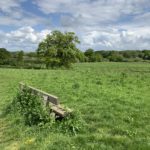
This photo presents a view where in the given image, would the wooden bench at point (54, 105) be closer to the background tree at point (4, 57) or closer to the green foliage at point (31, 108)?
the green foliage at point (31, 108)

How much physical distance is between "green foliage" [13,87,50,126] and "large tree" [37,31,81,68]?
163 ft

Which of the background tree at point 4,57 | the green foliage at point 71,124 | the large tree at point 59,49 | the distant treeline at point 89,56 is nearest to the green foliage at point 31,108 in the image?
the green foliage at point 71,124

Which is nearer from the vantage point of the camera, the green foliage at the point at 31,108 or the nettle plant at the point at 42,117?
the nettle plant at the point at 42,117

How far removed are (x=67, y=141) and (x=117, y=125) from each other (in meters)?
1.68

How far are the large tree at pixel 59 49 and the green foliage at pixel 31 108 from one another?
4980 cm

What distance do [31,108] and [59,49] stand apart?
5357 cm

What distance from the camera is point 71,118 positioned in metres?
7.62

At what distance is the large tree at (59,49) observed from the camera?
6103 centimetres

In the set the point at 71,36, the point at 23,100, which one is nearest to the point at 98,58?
the point at 71,36

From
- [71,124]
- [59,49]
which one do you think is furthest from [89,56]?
[71,124]

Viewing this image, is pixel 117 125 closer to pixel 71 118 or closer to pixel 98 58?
pixel 71 118

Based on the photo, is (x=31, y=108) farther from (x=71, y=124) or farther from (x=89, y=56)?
(x=89, y=56)

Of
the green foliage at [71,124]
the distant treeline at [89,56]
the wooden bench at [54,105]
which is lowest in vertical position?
the distant treeline at [89,56]

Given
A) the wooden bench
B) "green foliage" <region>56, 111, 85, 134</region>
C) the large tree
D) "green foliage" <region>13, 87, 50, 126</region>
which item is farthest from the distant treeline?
"green foliage" <region>56, 111, 85, 134</region>
